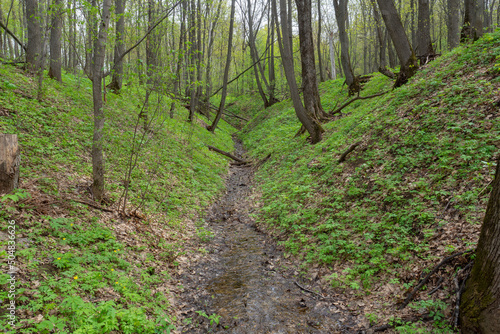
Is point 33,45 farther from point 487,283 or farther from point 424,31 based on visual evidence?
point 424,31

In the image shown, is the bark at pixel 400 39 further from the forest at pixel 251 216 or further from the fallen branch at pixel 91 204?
the fallen branch at pixel 91 204

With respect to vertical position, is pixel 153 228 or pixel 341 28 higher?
pixel 341 28

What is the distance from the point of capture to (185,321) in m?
3.96

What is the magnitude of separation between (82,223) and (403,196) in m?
5.98

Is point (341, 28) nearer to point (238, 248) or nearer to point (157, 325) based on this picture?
point (238, 248)

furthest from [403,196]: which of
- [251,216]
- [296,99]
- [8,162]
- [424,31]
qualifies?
[424,31]

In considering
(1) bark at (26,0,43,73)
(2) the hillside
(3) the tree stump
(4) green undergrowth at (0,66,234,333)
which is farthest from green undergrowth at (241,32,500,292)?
(1) bark at (26,0,43,73)

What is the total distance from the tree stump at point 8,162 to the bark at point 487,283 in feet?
21.3

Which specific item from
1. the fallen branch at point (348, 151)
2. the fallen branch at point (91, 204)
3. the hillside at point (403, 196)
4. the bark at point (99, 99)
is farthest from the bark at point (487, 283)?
the bark at point (99, 99)

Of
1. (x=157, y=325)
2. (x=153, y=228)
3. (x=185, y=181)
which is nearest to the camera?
(x=157, y=325)

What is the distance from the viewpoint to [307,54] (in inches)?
444

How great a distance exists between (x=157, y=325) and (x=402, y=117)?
7.36 meters

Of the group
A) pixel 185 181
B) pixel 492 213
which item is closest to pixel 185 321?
pixel 492 213

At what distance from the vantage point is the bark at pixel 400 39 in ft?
30.9
